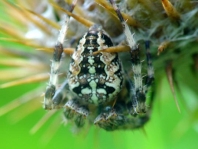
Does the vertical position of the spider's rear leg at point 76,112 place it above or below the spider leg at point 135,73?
below

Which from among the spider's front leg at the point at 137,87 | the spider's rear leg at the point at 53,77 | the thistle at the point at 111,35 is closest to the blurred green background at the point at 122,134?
the thistle at the point at 111,35

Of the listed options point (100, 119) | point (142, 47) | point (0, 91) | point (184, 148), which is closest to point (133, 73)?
point (142, 47)

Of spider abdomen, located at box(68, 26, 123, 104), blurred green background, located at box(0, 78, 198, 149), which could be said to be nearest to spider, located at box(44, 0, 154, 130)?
spider abdomen, located at box(68, 26, 123, 104)

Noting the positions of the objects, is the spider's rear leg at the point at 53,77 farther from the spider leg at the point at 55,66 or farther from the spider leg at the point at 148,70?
the spider leg at the point at 148,70

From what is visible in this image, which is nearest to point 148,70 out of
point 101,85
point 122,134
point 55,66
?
point 101,85

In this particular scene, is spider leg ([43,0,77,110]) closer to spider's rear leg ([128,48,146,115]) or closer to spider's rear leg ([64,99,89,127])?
spider's rear leg ([64,99,89,127])

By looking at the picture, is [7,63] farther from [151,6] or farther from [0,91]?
[151,6]

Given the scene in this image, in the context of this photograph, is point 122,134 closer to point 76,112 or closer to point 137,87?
point 76,112

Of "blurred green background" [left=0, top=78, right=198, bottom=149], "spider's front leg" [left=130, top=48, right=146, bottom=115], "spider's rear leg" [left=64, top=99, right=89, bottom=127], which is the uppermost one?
"spider's front leg" [left=130, top=48, right=146, bottom=115]
